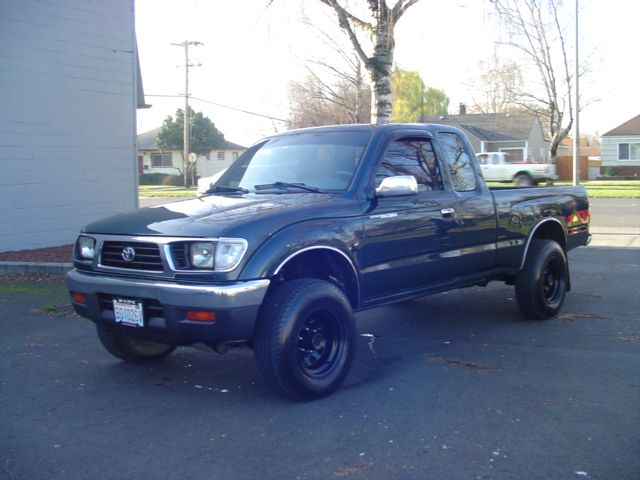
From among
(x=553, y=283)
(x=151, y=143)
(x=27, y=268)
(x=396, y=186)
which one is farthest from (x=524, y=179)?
(x=151, y=143)

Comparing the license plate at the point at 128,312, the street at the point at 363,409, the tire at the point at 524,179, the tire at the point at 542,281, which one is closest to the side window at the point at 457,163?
the tire at the point at 542,281

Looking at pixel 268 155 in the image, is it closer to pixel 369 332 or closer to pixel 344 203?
pixel 344 203

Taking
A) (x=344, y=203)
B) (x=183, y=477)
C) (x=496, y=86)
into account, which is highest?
(x=496, y=86)

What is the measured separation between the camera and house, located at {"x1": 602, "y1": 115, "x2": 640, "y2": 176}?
160 ft

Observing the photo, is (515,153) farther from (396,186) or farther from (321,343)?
(321,343)

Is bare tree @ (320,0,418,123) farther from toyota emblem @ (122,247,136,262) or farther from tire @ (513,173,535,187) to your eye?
tire @ (513,173,535,187)

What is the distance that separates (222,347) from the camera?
495 centimetres

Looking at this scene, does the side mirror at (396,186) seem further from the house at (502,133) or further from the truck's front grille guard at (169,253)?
the house at (502,133)

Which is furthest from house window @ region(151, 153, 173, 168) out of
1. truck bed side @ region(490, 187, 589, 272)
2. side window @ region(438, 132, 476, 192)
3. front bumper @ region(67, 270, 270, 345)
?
front bumper @ region(67, 270, 270, 345)

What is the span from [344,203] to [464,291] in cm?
454

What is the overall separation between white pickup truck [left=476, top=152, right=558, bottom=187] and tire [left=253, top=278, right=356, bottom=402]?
3087cm

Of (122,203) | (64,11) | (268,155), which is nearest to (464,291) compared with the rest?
(268,155)

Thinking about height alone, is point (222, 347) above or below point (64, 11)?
below

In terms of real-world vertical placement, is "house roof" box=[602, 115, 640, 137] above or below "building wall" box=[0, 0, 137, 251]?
above
